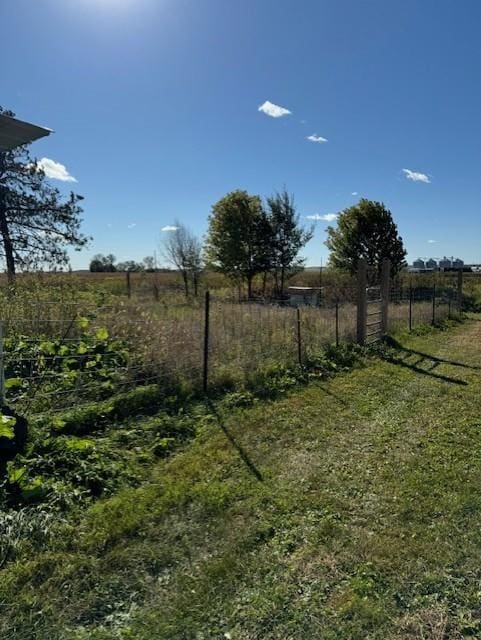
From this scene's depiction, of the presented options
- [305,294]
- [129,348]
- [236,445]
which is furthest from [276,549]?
[305,294]

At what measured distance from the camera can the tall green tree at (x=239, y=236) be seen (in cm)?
2245

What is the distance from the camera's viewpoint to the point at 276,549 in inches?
101

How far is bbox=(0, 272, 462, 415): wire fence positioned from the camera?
4.86 m

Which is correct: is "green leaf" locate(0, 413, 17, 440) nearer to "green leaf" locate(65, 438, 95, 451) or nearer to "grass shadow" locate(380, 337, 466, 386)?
"green leaf" locate(65, 438, 95, 451)

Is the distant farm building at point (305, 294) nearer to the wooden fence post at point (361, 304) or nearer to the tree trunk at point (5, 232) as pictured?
the wooden fence post at point (361, 304)

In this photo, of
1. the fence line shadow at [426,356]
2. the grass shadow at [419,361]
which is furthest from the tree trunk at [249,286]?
the grass shadow at [419,361]

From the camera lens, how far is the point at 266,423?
15.8 feet

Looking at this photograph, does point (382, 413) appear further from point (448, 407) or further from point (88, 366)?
point (88, 366)

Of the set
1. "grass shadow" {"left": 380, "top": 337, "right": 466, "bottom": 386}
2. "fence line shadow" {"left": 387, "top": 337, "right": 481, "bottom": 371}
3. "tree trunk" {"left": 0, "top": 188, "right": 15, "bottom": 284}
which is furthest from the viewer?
"tree trunk" {"left": 0, "top": 188, "right": 15, "bottom": 284}

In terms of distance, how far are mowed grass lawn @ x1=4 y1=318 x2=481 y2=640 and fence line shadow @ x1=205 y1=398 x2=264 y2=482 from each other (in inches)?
0.9

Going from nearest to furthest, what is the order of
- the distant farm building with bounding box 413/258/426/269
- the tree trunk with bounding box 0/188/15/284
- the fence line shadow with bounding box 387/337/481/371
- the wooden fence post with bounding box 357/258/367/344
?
the fence line shadow with bounding box 387/337/481/371
the wooden fence post with bounding box 357/258/367/344
the tree trunk with bounding box 0/188/15/284
the distant farm building with bounding box 413/258/426/269

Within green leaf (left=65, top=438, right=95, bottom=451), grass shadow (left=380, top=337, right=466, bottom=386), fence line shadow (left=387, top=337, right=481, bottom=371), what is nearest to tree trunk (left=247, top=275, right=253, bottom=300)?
fence line shadow (left=387, top=337, right=481, bottom=371)

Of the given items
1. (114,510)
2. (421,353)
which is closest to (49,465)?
(114,510)

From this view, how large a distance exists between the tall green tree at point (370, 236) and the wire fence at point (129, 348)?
55.1ft
